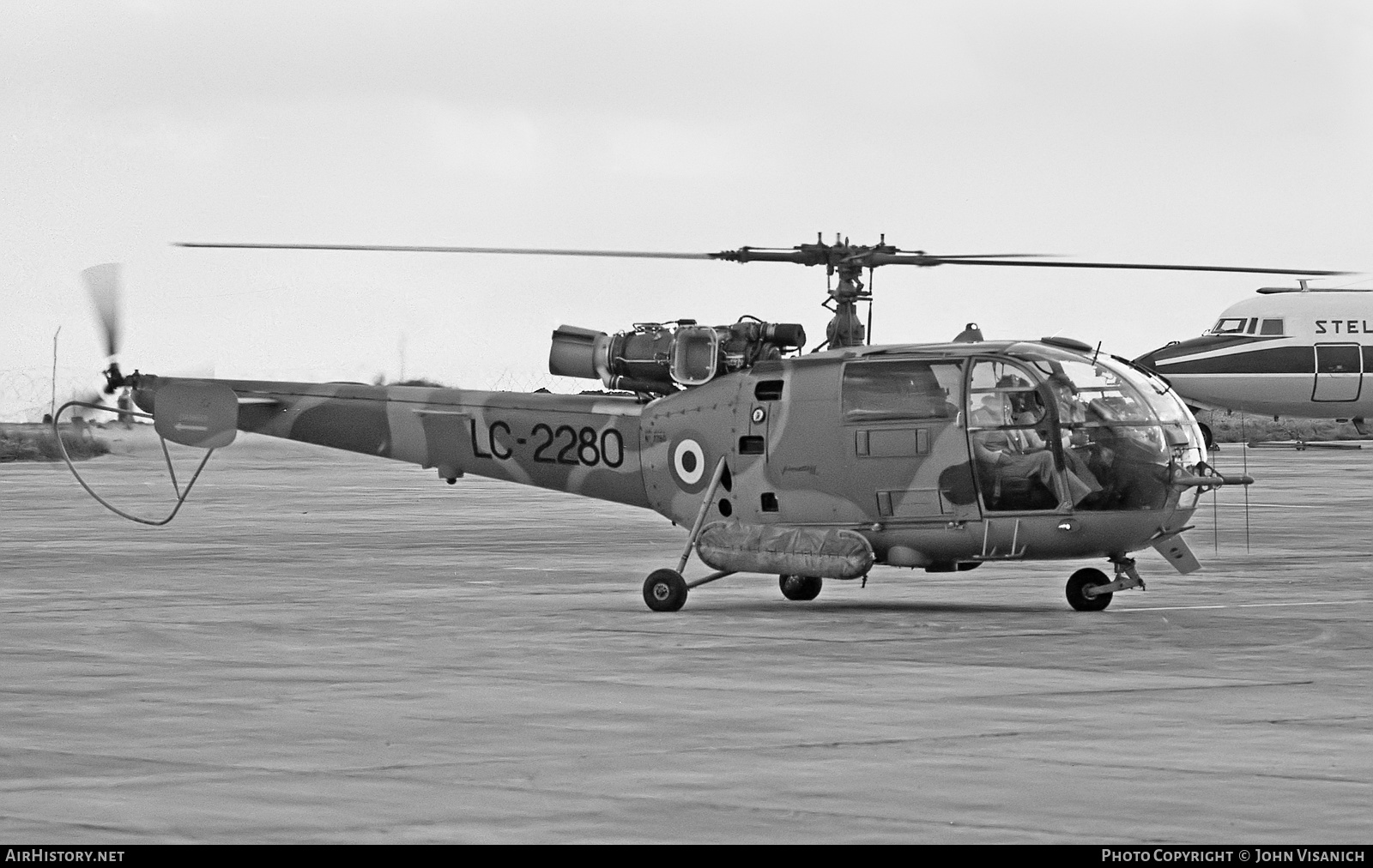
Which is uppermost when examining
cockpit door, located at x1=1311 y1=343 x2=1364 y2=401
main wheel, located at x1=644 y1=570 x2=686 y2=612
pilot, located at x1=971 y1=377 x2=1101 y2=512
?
pilot, located at x1=971 y1=377 x2=1101 y2=512

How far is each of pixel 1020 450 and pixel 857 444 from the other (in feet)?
4.80

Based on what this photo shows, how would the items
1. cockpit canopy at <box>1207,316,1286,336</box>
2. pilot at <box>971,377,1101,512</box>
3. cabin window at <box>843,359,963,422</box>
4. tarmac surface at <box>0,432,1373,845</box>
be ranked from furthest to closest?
cockpit canopy at <box>1207,316,1286,336</box>
cabin window at <box>843,359,963,422</box>
pilot at <box>971,377,1101,512</box>
tarmac surface at <box>0,432,1373,845</box>

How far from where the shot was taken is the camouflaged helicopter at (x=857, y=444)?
60.5ft

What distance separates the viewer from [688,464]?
20.3m

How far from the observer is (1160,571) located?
2389cm

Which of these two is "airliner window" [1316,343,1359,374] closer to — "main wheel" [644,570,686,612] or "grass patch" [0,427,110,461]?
"grass patch" [0,427,110,461]

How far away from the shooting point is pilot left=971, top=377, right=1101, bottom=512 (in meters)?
18.3

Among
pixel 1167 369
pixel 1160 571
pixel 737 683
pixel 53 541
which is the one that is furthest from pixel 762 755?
pixel 1167 369

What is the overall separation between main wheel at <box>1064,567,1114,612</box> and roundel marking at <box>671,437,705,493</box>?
350cm

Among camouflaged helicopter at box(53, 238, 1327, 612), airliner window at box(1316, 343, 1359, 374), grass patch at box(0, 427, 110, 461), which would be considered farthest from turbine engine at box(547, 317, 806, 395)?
grass patch at box(0, 427, 110, 461)

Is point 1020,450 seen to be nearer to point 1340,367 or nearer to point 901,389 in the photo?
point 901,389

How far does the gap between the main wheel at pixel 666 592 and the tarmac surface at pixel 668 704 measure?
1.09 ft

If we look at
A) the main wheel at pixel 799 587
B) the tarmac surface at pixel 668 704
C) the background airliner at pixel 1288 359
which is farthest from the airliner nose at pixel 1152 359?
the main wheel at pixel 799 587
